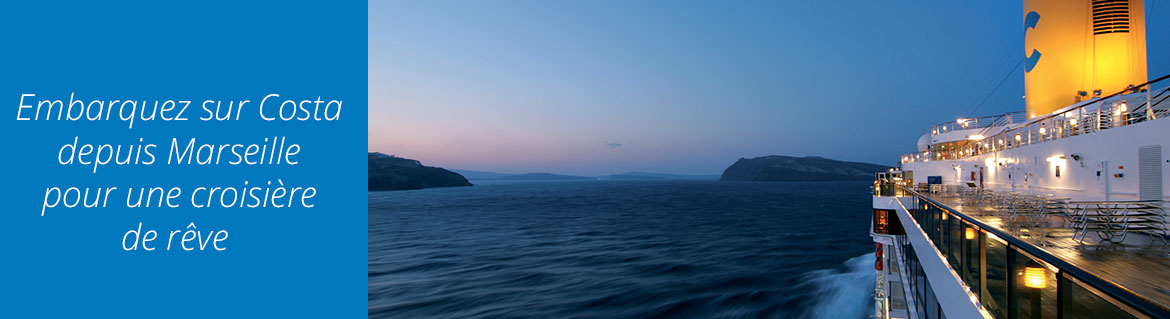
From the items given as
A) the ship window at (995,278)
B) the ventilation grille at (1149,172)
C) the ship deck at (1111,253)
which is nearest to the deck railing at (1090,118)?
the ventilation grille at (1149,172)

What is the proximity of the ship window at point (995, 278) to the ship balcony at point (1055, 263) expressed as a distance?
11mm

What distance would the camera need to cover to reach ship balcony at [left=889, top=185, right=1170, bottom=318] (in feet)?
12.4

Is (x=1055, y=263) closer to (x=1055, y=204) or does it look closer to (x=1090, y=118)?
(x=1055, y=204)

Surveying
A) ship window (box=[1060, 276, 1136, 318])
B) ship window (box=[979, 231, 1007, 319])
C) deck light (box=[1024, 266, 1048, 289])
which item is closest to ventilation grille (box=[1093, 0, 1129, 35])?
ship window (box=[979, 231, 1007, 319])

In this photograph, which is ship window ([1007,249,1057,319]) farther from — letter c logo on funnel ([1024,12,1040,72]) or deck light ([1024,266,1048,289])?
letter c logo on funnel ([1024,12,1040,72])

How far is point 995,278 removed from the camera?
6.11m

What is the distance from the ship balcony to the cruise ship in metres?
0.02

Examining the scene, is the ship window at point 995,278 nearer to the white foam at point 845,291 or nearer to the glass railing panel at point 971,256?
the glass railing panel at point 971,256

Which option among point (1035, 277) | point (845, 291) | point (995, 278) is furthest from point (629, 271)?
point (1035, 277)

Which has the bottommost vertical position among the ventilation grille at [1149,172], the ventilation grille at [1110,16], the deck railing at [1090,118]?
the ventilation grille at [1149,172]

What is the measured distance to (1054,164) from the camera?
15914 millimetres

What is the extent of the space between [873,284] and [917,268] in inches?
408

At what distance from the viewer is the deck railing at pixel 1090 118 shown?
1190cm
